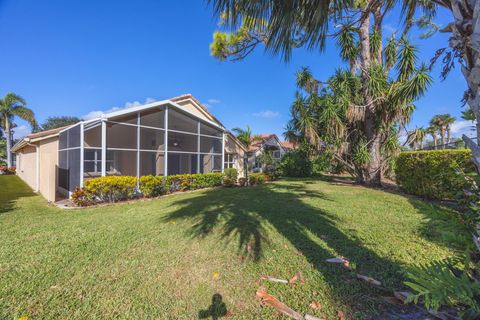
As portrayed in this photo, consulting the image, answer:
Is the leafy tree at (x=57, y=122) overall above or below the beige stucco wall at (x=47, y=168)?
above

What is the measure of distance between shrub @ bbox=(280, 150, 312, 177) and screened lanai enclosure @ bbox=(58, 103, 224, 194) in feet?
25.9

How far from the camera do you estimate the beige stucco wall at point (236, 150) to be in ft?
57.8

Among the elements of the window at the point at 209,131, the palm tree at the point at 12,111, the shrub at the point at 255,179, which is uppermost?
the palm tree at the point at 12,111

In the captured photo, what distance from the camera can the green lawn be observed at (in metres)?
2.52

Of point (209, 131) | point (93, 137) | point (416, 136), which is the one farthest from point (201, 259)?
point (416, 136)

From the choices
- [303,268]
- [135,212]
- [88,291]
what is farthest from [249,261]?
[135,212]

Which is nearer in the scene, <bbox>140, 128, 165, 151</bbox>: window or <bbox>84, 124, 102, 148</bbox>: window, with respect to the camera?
<bbox>84, 124, 102, 148</bbox>: window

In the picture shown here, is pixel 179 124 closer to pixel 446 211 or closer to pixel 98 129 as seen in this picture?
pixel 98 129

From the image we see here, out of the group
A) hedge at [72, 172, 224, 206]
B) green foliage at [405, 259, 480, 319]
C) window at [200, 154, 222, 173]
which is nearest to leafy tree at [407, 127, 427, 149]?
window at [200, 154, 222, 173]

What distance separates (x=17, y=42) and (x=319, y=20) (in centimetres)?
1328

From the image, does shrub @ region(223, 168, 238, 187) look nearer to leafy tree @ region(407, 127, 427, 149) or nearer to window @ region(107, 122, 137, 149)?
window @ region(107, 122, 137, 149)

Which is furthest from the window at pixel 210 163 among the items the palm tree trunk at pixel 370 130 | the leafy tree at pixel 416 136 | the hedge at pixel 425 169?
the leafy tree at pixel 416 136

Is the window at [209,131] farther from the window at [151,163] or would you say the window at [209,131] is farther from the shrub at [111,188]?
the shrub at [111,188]

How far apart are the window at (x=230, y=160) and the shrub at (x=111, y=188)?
29.6ft
